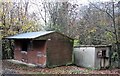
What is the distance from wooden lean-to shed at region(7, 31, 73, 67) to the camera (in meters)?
1.91

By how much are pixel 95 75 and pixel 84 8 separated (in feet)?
2.27

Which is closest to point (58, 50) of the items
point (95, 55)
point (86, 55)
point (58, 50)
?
point (58, 50)

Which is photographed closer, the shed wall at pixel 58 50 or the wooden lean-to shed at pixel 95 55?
the shed wall at pixel 58 50

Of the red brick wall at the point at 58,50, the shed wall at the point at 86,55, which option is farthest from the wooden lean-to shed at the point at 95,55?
the red brick wall at the point at 58,50

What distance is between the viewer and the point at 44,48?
231 centimetres

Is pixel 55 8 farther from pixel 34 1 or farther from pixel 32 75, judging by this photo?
pixel 32 75

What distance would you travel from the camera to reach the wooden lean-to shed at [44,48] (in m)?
1.91

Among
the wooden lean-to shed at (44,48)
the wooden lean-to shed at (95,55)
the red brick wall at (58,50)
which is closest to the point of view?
the wooden lean-to shed at (44,48)

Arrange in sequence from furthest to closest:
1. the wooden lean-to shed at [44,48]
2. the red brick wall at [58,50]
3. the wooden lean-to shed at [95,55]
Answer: the wooden lean-to shed at [95,55]
the red brick wall at [58,50]
the wooden lean-to shed at [44,48]

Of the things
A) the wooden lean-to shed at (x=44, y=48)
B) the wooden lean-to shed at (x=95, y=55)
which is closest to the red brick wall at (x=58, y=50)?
the wooden lean-to shed at (x=44, y=48)

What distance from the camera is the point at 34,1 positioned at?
1345 millimetres

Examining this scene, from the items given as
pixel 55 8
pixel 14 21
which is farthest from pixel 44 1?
pixel 14 21

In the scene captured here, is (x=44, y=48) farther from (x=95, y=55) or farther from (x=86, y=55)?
(x=95, y=55)

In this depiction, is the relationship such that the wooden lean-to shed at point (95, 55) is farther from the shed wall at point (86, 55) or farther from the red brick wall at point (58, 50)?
the red brick wall at point (58, 50)
